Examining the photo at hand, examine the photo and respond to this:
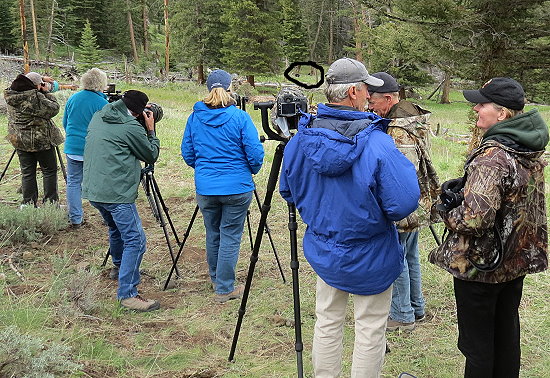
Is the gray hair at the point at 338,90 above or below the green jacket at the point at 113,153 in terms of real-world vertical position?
above

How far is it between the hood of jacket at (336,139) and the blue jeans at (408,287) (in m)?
1.49

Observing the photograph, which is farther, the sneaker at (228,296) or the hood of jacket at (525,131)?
the sneaker at (228,296)

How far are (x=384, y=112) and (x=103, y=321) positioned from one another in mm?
2716

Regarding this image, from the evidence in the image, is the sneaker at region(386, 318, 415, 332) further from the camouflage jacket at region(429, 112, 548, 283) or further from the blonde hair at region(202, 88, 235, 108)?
the blonde hair at region(202, 88, 235, 108)

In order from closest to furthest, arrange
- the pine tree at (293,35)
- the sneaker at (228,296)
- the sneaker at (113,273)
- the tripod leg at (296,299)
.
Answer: the tripod leg at (296,299), the sneaker at (228,296), the sneaker at (113,273), the pine tree at (293,35)

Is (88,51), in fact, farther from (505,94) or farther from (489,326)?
(489,326)

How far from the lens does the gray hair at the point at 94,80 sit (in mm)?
5695

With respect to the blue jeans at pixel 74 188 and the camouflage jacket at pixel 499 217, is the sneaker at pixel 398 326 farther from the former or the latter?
the blue jeans at pixel 74 188

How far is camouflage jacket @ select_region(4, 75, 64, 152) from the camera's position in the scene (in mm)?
6059

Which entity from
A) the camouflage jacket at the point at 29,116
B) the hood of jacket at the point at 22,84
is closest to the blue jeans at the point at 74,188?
the camouflage jacket at the point at 29,116

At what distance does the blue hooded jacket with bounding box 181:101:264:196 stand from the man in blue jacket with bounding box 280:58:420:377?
1446 mm

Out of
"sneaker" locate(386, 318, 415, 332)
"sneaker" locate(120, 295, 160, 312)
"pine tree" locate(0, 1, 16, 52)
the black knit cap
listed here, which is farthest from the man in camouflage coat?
"pine tree" locate(0, 1, 16, 52)

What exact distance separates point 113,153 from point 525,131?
3.00 meters

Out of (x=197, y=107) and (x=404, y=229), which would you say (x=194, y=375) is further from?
(x=197, y=107)
